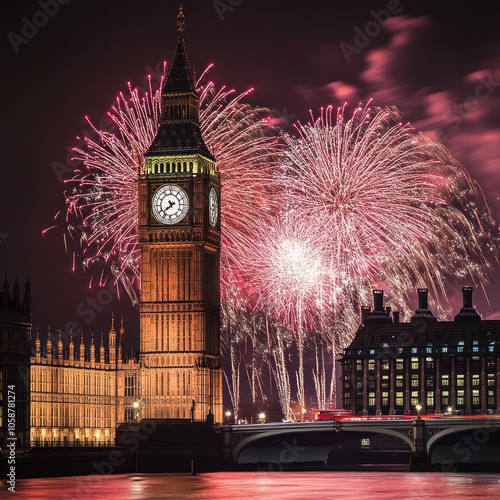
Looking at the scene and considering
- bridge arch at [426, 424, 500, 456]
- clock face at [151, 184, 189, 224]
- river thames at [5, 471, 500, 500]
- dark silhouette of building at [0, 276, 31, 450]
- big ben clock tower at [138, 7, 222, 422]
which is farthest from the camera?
clock face at [151, 184, 189, 224]

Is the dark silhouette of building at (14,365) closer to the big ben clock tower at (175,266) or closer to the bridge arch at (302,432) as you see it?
the big ben clock tower at (175,266)

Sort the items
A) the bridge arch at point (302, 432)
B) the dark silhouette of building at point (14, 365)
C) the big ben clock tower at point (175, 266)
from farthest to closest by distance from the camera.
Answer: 1. the big ben clock tower at point (175, 266)
2. the bridge arch at point (302, 432)
3. the dark silhouette of building at point (14, 365)

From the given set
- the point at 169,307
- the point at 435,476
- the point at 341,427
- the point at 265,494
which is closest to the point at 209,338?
the point at 169,307

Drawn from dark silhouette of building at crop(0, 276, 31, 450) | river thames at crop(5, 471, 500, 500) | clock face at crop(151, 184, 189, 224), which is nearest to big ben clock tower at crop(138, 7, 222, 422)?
clock face at crop(151, 184, 189, 224)

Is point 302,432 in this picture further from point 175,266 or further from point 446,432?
point 175,266

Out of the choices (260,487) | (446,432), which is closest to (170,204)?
(446,432)

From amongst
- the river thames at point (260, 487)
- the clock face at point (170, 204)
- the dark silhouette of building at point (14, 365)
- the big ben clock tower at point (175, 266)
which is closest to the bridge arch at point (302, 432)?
the big ben clock tower at point (175, 266)

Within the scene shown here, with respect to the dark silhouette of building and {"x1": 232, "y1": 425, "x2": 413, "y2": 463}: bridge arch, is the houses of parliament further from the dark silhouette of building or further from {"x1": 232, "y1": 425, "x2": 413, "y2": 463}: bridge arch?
the dark silhouette of building
